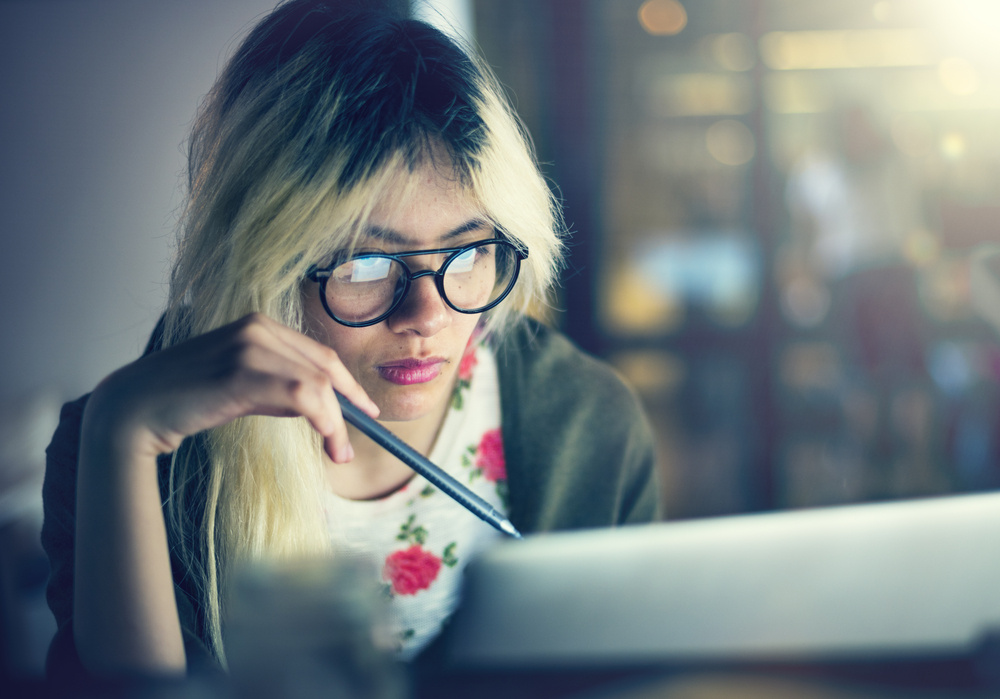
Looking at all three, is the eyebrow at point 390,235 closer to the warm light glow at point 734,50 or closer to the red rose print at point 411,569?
the red rose print at point 411,569

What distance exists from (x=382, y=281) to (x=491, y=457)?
39cm

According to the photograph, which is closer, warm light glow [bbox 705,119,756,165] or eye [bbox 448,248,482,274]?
eye [bbox 448,248,482,274]

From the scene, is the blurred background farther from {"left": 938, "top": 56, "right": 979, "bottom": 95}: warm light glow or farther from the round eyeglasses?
the round eyeglasses

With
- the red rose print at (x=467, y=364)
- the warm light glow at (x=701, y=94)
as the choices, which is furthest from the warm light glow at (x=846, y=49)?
the red rose print at (x=467, y=364)

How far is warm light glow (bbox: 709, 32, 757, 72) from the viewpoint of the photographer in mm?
2572

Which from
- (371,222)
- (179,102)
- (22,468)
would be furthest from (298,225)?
(22,468)

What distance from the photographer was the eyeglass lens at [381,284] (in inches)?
26.7

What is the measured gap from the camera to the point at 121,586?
0.55m

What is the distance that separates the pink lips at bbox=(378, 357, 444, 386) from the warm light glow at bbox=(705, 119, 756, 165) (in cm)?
231

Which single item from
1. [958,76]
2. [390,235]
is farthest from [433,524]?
[958,76]

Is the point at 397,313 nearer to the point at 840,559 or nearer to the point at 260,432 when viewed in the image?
the point at 260,432

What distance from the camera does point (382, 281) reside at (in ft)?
2.25

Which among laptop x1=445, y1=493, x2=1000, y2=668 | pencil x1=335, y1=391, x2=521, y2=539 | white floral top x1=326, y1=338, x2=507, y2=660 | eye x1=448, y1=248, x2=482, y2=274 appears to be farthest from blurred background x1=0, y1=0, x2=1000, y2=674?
laptop x1=445, y1=493, x2=1000, y2=668

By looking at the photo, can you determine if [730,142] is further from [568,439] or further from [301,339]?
[301,339]
